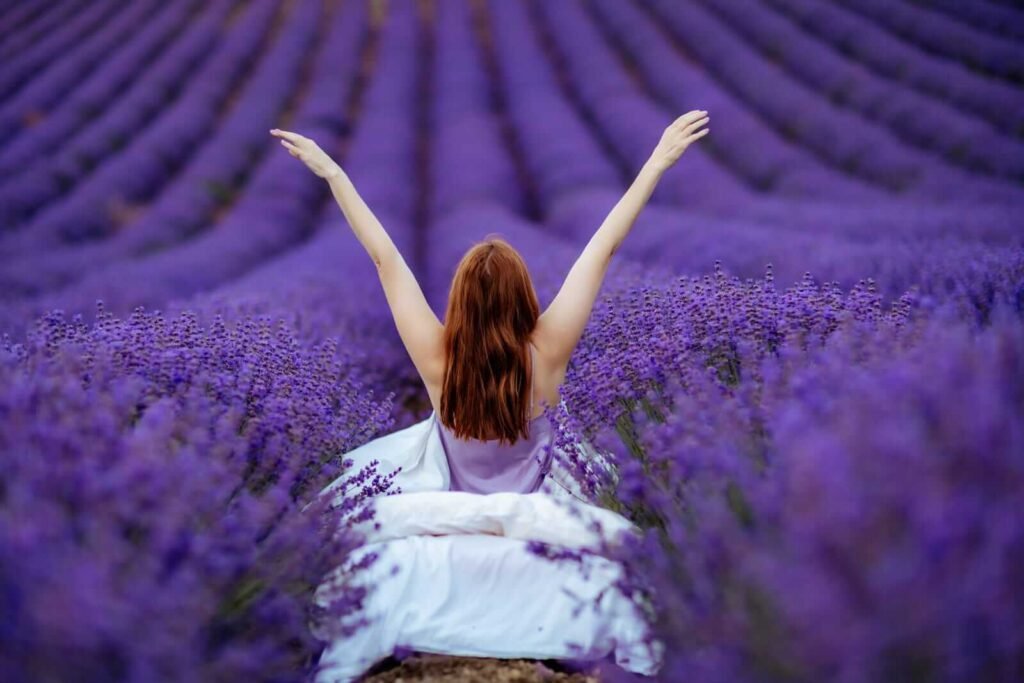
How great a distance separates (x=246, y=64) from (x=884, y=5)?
7.38 metres

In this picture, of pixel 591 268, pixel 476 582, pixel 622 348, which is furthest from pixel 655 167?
pixel 476 582

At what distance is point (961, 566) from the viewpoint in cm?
86

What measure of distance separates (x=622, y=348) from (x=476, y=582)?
0.76 metres

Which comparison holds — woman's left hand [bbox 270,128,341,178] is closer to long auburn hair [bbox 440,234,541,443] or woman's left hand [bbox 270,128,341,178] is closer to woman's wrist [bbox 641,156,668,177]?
long auburn hair [bbox 440,234,541,443]

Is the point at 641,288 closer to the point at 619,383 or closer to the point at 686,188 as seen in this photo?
the point at 619,383

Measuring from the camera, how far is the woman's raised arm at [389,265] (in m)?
2.24

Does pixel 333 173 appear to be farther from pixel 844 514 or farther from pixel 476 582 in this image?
pixel 844 514

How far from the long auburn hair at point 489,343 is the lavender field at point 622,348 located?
0.58 feet

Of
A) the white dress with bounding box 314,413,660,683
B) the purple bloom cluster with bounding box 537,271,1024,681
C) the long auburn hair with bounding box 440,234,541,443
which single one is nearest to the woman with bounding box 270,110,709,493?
the long auburn hair with bounding box 440,234,541,443

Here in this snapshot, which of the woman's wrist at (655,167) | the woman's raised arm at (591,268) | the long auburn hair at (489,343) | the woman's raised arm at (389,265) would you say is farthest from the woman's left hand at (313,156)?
the woman's wrist at (655,167)

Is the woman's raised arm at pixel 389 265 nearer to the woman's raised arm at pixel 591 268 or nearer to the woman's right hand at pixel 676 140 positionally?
the woman's raised arm at pixel 591 268

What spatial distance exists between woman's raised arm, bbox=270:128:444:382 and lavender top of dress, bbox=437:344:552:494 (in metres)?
0.23

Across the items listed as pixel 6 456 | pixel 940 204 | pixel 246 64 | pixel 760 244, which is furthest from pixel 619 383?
pixel 246 64

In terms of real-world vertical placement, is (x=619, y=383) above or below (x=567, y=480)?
above
